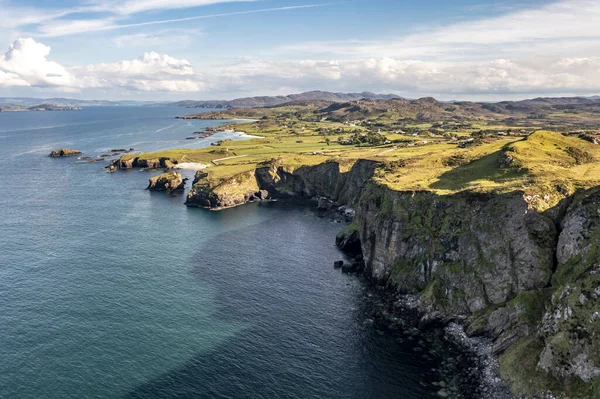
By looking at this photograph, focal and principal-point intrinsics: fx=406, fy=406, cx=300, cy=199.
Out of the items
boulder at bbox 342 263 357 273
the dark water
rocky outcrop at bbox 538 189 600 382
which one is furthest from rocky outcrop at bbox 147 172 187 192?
rocky outcrop at bbox 538 189 600 382

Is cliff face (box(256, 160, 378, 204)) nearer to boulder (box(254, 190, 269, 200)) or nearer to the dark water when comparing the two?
boulder (box(254, 190, 269, 200))

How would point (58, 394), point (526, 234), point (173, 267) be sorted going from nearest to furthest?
1. point (58, 394)
2. point (526, 234)
3. point (173, 267)

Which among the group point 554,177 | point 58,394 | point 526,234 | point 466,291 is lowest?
point 58,394

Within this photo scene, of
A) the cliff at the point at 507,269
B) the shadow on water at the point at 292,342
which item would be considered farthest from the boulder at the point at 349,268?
the cliff at the point at 507,269

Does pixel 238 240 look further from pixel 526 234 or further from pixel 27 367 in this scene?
pixel 526 234

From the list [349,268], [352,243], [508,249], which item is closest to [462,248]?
[508,249]

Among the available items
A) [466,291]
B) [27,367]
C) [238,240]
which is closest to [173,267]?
[238,240]

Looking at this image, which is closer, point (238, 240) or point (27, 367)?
point (27, 367)

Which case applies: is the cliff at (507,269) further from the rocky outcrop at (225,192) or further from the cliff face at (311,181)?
the rocky outcrop at (225,192)
